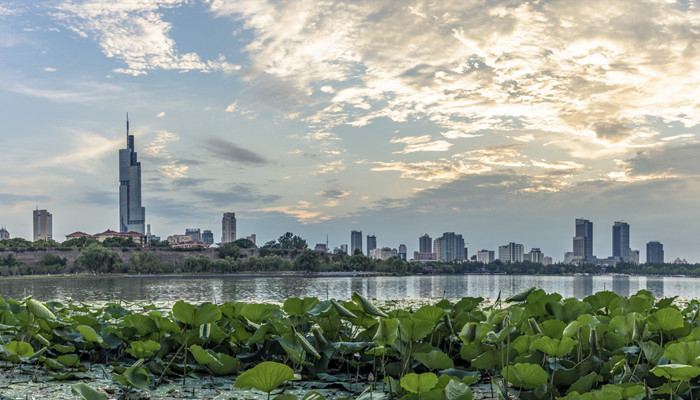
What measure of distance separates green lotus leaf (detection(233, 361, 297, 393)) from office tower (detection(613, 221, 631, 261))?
696 ft

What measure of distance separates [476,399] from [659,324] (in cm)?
130

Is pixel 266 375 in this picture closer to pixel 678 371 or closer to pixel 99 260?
pixel 678 371

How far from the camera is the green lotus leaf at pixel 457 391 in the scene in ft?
7.21

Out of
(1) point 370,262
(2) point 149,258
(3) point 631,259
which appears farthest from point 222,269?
(3) point 631,259

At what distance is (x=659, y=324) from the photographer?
3.23m

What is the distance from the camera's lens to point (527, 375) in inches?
99.1

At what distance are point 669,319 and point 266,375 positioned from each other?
8.61 feet

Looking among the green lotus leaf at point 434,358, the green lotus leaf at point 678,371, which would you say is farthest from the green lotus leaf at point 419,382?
the green lotus leaf at point 678,371

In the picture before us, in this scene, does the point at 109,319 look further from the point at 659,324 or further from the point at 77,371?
the point at 659,324

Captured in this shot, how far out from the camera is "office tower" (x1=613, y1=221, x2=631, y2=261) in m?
189

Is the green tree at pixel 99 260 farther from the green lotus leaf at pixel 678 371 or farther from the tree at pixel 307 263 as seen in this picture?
the green lotus leaf at pixel 678 371

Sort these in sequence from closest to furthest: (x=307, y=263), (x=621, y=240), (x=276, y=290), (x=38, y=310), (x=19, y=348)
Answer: (x=19, y=348)
(x=38, y=310)
(x=276, y=290)
(x=307, y=263)
(x=621, y=240)

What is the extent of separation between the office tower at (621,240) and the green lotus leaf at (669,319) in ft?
690

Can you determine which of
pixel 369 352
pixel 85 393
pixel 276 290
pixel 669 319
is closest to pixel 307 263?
pixel 276 290
